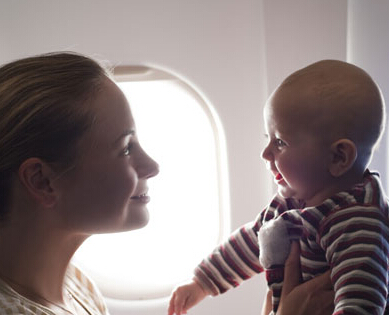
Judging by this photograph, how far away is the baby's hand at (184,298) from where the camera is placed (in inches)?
46.4

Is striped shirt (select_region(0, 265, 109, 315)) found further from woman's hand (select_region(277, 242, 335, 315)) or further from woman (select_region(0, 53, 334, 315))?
woman's hand (select_region(277, 242, 335, 315))

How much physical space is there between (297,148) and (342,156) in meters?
0.08

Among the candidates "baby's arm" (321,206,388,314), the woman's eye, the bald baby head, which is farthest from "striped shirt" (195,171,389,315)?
the woman's eye

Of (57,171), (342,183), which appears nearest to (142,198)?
(57,171)

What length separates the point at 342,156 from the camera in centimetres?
99

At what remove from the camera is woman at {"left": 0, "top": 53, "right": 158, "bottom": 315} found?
2.85ft

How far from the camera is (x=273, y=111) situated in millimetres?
1024

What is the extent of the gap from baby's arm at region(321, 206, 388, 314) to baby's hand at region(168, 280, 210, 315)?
1.19 ft

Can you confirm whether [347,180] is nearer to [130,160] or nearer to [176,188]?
[130,160]

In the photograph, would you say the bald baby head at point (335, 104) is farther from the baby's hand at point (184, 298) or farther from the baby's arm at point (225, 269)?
the baby's hand at point (184, 298)

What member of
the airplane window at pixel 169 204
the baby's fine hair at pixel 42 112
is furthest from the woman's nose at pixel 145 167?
the airplane window at pixel 169 204

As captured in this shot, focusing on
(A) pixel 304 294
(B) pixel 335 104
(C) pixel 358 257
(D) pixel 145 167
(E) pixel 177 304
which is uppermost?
(B) pixel 335 104

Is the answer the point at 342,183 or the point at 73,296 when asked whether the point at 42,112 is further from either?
the point at 342,183

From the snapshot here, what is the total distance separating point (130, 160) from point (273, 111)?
0.95ft
